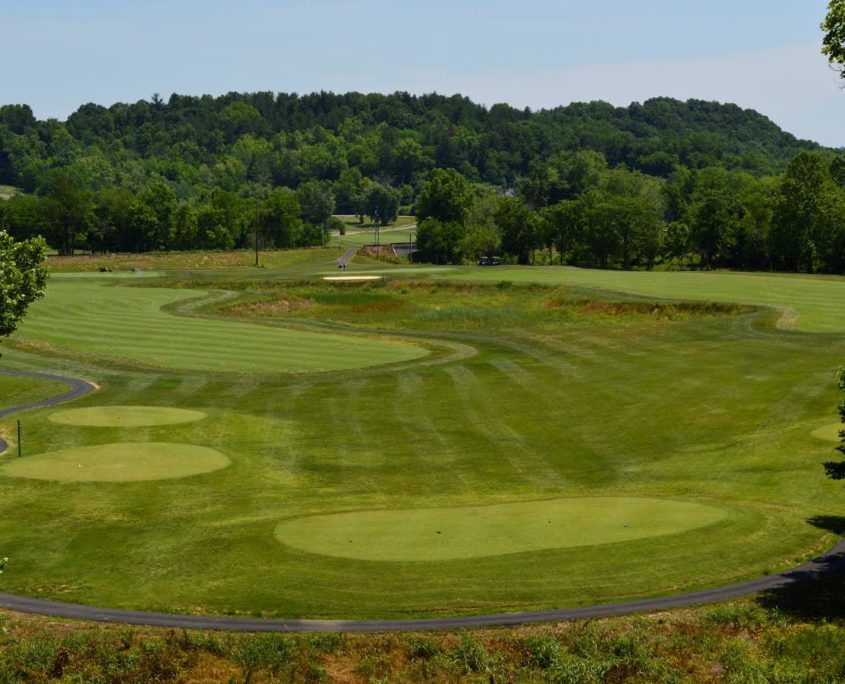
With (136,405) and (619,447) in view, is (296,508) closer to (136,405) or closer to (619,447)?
(619,447)

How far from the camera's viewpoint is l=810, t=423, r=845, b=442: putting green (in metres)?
48.1

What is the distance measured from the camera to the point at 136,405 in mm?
64562

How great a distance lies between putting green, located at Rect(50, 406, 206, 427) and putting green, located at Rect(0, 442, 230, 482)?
5.91 metres

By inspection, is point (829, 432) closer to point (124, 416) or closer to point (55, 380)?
point (124, 416)

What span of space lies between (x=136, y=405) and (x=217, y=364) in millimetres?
17747

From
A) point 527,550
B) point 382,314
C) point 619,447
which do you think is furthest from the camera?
point 382,314

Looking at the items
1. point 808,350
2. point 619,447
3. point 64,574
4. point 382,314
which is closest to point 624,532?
point 64,574

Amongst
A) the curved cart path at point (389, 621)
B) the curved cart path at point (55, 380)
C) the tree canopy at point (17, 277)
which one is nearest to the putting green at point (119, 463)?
the tree canopy at point (17, 277)

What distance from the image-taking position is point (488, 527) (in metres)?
33.8

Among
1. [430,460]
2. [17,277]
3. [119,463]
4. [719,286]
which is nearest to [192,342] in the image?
[17,277]

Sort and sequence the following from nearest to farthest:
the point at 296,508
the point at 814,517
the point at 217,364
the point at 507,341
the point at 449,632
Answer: the point at 449,632
the point at 814,517
the point at 296,508
the point at 217,364
the point at 507,341

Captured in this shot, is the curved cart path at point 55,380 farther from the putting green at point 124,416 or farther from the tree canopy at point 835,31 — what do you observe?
the tree canopy at point 835,31

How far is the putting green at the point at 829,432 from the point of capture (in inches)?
1895

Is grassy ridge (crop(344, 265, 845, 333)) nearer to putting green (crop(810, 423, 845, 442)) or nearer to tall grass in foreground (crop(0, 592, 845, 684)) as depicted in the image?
putting green (crop(810, 423, 845, 442))
